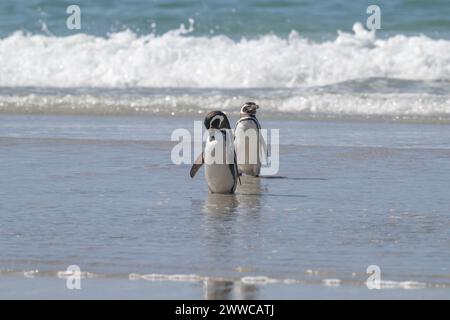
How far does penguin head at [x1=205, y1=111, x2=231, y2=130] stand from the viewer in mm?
9227

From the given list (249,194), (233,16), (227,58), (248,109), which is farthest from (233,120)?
(233,16)

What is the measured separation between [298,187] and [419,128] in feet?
16.3

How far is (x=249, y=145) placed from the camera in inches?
425

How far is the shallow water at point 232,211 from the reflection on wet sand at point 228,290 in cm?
11

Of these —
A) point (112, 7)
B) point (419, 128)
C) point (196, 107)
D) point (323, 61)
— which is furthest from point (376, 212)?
point (112, 7)

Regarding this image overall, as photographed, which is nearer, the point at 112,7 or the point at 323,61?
the point at 323,61

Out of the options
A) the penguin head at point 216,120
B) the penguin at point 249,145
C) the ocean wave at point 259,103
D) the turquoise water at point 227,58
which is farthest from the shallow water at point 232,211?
the turquoise water at point 227,58

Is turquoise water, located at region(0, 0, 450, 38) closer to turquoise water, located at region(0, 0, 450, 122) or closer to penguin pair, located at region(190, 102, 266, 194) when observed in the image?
turquoise water, located at region(0, 0, 450, 122)

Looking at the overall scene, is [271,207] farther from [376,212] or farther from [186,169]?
[186,169]

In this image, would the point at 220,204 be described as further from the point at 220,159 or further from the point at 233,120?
the point at 233,120

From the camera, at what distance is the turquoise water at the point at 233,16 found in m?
25.0

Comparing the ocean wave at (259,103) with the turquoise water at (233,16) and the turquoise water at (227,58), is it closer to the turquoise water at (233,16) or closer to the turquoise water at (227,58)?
the turquoise water at (227,58)

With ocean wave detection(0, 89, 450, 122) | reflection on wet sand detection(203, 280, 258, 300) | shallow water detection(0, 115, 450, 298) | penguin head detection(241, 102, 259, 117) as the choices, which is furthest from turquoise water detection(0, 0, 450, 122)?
reflection on wet sand detection(203, 280, 258, 300)

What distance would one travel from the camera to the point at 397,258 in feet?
22.8
